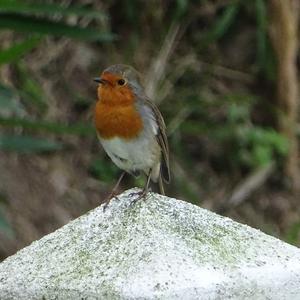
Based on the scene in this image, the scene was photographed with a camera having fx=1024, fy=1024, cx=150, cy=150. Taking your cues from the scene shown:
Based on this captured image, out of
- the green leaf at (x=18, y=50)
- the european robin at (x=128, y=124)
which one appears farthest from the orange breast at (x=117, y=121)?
the green leaf at (x=18, y=50)

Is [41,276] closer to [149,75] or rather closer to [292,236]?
[292,236]

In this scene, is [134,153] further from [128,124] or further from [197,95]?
[197,95]

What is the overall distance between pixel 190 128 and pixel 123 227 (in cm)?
509

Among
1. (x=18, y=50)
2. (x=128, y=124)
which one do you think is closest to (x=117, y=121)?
(x=128, y=124)

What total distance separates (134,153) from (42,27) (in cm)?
94

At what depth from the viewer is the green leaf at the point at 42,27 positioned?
4.33 m

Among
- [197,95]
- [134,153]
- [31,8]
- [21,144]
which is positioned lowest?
[197,95]

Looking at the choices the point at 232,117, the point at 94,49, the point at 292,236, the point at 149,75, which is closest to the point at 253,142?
the point at 232,117

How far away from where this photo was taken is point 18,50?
409 cm

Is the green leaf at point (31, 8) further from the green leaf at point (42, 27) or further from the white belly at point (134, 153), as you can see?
the white belly at point (134, 153)

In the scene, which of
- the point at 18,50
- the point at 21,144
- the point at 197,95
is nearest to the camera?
the point at 18,50

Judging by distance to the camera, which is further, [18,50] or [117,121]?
[18,50]

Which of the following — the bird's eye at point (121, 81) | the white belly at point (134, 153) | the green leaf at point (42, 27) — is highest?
the bird's eye at point (121, 81)

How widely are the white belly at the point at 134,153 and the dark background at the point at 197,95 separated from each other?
275 centimetres
